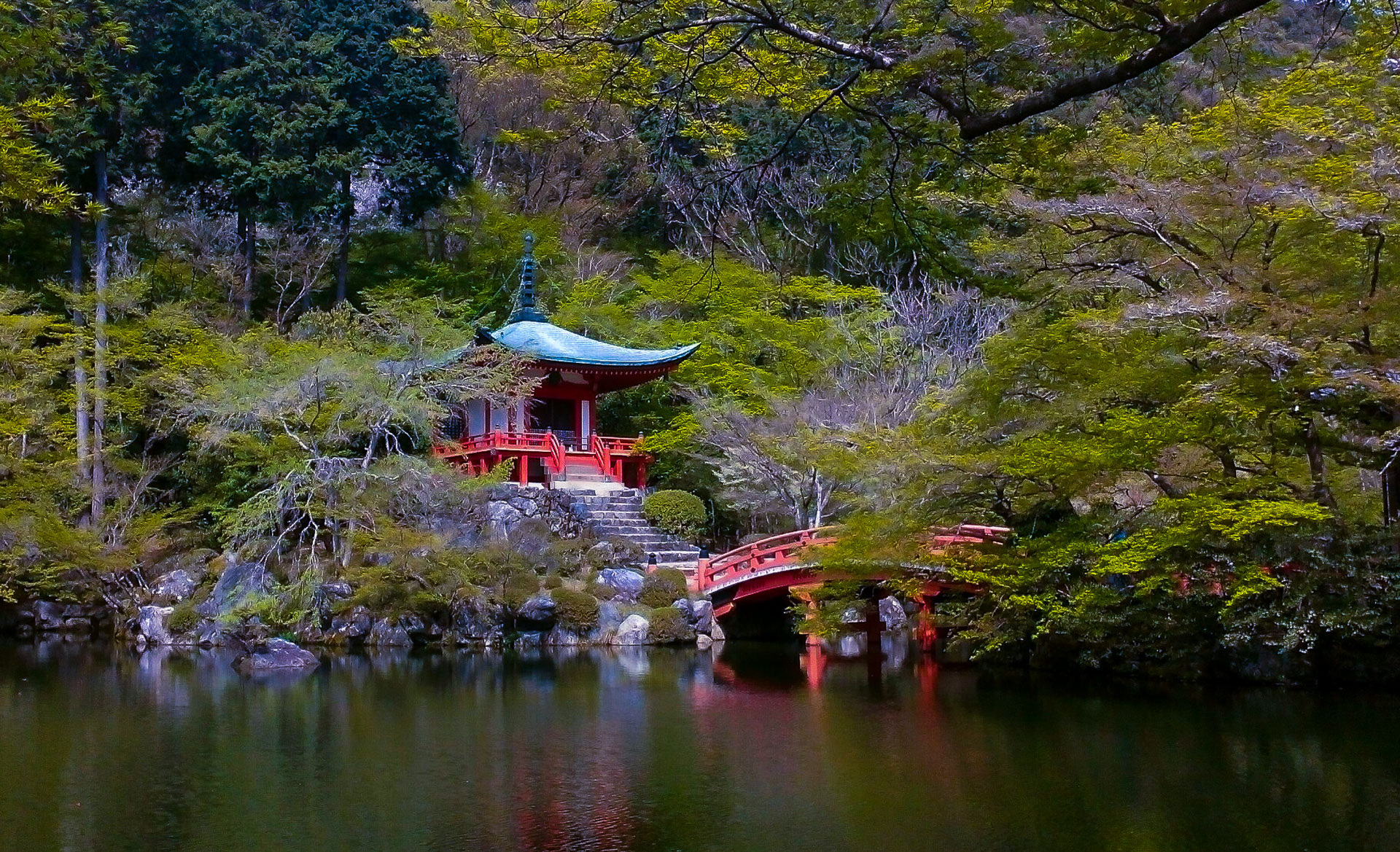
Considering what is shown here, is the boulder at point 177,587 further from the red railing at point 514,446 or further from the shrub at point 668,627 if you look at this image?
the shrub at point 668,627

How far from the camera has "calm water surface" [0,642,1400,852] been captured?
20.2 ft

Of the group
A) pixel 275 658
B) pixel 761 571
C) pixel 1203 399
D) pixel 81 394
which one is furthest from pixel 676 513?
pixel 1203 399

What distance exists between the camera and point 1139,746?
8281 mm

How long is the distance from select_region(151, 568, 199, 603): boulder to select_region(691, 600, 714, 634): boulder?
266 inches

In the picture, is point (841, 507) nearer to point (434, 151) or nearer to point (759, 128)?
point (759, 128)

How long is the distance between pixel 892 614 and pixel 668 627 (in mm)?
4977

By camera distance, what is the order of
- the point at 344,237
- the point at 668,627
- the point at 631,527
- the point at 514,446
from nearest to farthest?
the point at 668,627, the point at 631,527, the point at 514,446, the point at 344,237

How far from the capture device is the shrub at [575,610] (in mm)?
15250

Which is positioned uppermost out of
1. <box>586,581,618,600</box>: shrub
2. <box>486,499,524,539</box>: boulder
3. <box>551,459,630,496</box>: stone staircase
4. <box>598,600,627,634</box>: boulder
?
<box>551,459,630,496</box>: stone staircase

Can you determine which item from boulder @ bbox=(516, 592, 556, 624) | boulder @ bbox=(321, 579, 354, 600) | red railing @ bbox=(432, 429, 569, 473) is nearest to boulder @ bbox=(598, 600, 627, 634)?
boulder @ bbox=(516, 592, 556, 624)

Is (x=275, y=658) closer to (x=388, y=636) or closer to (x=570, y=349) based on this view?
(x=388, y=636)

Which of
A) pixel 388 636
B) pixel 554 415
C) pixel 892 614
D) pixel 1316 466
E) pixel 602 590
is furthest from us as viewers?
pixel 554 415

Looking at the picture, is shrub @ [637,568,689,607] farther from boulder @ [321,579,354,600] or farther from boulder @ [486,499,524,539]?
boulder @ [321,579,354,600]

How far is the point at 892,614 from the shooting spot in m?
18.9
